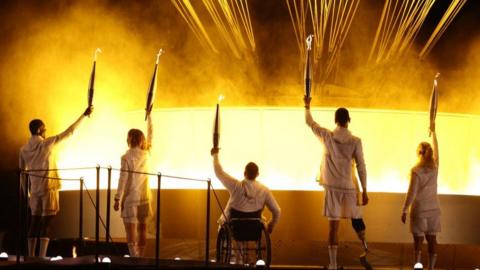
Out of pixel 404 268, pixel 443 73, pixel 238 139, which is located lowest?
pixel 404 268

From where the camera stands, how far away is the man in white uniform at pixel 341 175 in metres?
10.3

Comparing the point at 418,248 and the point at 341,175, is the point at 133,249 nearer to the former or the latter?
the point at 341,175

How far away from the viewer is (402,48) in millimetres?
19438

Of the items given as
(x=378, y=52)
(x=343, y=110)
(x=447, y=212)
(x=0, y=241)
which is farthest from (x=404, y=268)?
(x=378, y=52)

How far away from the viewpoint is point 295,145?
1283 cm

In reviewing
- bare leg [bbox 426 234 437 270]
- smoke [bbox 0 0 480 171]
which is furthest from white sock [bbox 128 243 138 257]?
smoke [bbox 0 0 480 171]

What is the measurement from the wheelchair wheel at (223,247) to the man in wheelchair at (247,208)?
4 cm

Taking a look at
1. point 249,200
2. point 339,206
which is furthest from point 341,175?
point 249,200

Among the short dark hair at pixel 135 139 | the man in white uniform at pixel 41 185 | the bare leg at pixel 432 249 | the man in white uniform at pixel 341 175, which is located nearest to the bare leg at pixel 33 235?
the man in white uniform at pixel 41 185

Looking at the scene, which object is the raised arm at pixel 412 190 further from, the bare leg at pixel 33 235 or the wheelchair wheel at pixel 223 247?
the bare leg at pixel 33 235

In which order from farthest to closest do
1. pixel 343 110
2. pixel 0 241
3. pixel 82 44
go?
pixel 82 44 → pixel 0 241 → pixel 343 110

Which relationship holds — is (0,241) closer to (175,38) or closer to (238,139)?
(238,139)

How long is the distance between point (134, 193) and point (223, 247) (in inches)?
49.4

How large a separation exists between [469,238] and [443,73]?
7312 millimetres
